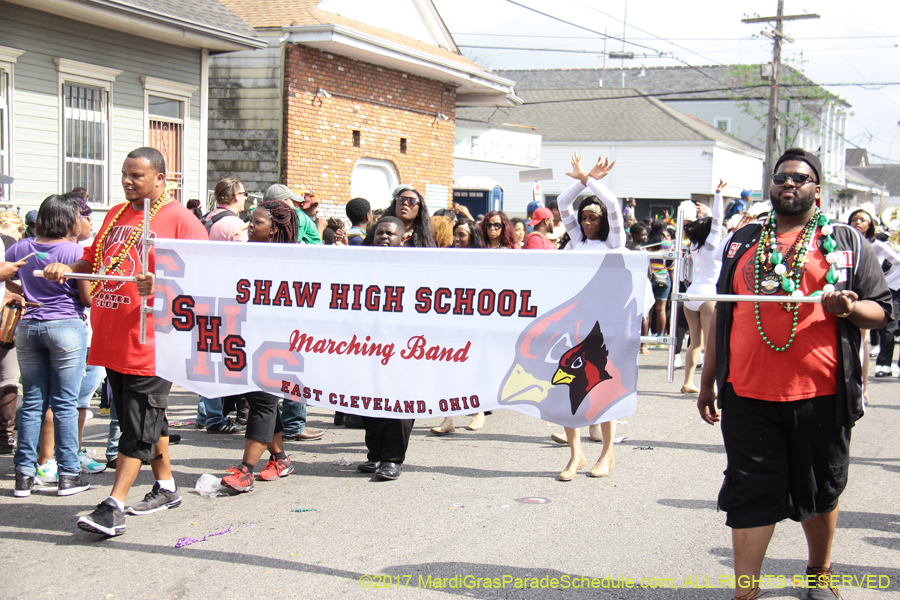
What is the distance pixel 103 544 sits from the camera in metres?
4.59

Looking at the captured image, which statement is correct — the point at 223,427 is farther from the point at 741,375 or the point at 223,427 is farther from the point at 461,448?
the point at 741,375

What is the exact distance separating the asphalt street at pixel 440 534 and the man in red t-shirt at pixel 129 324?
1.30ft

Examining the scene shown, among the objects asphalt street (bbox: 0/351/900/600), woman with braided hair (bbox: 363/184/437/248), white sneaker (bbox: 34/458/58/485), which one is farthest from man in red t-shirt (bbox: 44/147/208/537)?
woman with braided hair (bbox: 363/184/437/248)

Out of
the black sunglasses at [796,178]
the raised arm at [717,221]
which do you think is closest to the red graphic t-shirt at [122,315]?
the black sunglasses at [796,178]

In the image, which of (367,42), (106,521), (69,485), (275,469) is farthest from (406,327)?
(367,42)

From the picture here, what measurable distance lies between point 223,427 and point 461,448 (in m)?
2.18

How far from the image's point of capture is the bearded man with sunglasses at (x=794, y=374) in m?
3.59

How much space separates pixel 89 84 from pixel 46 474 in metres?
9.31

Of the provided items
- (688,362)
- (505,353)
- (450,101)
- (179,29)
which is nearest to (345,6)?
(450,101)

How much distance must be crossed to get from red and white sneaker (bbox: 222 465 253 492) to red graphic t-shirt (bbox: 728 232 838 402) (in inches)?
132

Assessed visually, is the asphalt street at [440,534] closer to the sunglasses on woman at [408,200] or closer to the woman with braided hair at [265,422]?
the woman with braided hair at [265,422]

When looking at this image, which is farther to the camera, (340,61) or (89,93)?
(340,61)

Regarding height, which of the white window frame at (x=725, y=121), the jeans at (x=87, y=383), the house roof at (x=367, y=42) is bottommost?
the jeans at (x=87, y=383)

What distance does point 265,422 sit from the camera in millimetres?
5574
